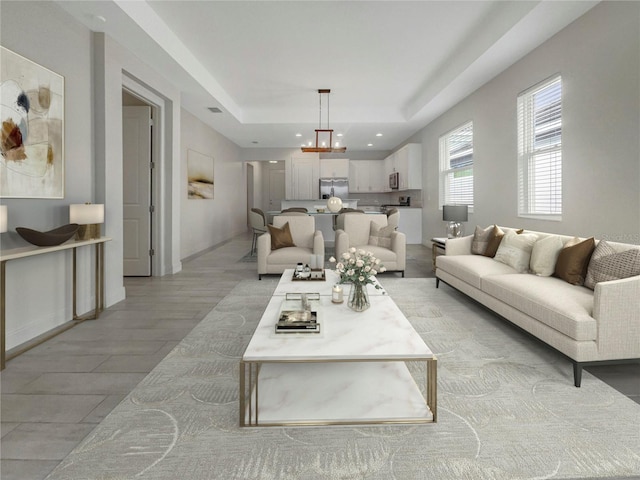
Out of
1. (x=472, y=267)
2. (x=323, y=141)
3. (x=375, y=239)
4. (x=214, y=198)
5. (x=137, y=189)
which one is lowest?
(x=472, y=267)

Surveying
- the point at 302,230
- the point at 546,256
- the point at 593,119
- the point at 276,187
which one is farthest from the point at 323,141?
the point at 546,256

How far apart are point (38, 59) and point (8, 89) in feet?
1.50

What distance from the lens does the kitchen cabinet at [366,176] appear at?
1093 centimetres

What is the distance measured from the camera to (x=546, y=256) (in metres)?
3.12

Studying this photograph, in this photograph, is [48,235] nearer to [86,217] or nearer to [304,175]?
[86,217]

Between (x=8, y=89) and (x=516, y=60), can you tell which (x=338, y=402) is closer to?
(x=8, y=89)

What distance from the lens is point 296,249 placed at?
5.14 meters

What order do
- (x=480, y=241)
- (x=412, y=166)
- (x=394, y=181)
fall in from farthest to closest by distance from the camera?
(x=394, y=181) → (x=412, y=166) → (x=480, y=241)

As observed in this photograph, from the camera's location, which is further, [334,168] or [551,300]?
[334,168]

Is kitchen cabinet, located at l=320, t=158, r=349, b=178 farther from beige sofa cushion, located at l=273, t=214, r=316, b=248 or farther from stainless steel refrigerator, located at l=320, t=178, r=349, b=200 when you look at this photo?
beige sofa cushion, located at l=273, t=214, r=316, b=248

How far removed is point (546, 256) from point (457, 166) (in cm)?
372

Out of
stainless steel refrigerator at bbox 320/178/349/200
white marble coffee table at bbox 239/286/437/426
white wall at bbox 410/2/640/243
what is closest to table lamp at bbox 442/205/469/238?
white wall at bbox 410/2/640/243

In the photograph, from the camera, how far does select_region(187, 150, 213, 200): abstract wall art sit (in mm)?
6711

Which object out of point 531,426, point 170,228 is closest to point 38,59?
point 170,228
